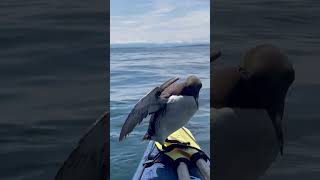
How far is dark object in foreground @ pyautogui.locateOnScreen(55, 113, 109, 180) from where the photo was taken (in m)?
3.64

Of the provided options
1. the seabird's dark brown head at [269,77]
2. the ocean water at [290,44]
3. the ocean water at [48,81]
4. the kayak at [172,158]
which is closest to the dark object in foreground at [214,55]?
the ocean water at [290,44]

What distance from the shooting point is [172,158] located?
3.72 metres

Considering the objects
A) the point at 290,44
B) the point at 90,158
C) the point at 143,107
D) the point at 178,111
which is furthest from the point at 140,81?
the point at 290,44

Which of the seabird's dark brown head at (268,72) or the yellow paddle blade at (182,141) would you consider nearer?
the yellow paddle blade at (182,141)

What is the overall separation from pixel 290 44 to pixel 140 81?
2.65ft

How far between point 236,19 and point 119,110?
0.76m

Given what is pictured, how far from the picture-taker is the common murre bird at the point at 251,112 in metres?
3.71

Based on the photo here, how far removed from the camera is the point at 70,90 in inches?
144

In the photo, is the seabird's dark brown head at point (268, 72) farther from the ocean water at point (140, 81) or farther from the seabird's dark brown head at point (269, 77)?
the ocean water at point (140, 81)

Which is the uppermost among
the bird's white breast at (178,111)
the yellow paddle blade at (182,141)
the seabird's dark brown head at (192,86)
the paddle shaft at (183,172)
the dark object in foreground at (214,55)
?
the dark object in foreground at (214,55)

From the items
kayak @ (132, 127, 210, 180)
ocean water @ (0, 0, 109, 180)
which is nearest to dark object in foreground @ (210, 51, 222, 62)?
kayak @ (132, 127, 210, 180)

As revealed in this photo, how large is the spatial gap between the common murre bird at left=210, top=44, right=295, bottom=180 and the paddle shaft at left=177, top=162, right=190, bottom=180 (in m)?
0.15

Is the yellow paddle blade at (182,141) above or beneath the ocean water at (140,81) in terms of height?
beneath

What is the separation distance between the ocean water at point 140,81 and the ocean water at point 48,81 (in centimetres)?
9
